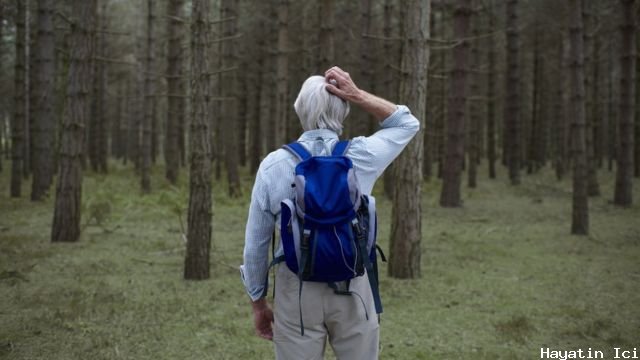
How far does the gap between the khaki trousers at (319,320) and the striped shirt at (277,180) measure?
0.42 feet

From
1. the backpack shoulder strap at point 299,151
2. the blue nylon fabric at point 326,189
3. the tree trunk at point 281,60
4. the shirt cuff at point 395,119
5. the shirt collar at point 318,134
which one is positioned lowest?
the blue nylon fabric at point 326,189

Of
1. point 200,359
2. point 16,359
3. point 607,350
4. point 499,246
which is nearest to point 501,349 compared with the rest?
point 607,350

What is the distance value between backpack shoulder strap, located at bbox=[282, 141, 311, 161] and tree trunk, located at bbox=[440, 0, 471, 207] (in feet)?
43.6

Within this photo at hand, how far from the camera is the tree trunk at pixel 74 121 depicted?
10.0 metres

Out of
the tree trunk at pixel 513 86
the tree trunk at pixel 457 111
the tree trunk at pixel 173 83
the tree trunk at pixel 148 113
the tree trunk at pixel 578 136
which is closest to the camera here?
the tree trunk at pixel 578 136

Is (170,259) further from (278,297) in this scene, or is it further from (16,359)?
(278,297)

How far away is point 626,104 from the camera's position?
1547 cm

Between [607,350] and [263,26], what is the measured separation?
2067 cm

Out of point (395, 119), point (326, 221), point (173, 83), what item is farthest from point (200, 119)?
point (173, 83)

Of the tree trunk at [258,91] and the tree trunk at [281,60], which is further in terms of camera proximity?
the tree trunk at [258,91]

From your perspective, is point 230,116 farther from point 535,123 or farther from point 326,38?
point 535,123

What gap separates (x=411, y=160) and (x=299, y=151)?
5.42 m

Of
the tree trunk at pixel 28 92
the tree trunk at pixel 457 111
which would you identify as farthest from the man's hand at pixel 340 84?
the tree trunk at pixel 28 92

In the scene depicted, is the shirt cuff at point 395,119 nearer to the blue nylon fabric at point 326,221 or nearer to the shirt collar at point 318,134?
the shirt collar at point 318,134
